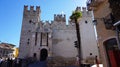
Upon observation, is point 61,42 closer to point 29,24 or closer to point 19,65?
point 29,24

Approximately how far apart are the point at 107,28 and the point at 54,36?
21.6 m

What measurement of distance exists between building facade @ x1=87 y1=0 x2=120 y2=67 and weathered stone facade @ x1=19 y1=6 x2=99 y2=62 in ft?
52.2

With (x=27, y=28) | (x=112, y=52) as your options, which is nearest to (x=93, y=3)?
(x=112, y=52)

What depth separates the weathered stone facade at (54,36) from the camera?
89.5ft

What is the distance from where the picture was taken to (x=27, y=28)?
31.5m

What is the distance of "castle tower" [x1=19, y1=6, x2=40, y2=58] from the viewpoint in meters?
29.8

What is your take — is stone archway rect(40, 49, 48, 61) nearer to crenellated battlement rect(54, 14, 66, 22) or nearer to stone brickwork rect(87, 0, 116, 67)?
crenellated battlement rect(54, 14, 66, 22)

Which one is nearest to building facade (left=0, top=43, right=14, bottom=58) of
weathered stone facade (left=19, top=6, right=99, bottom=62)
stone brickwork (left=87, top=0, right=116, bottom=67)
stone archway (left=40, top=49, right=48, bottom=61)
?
weathered stone facade (left=19, top=6, right=99, bottom=62)

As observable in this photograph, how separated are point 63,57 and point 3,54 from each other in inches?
870

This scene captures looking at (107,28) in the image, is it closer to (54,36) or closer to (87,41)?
(87,41)

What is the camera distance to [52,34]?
97.9 feet

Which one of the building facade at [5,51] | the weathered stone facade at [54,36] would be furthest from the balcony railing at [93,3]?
the building facade at [5,51]

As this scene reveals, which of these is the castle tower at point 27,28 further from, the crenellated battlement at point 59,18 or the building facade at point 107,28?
the building facade at point 107,28

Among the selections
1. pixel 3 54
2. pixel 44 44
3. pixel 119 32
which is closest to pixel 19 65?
pixel 44 44
